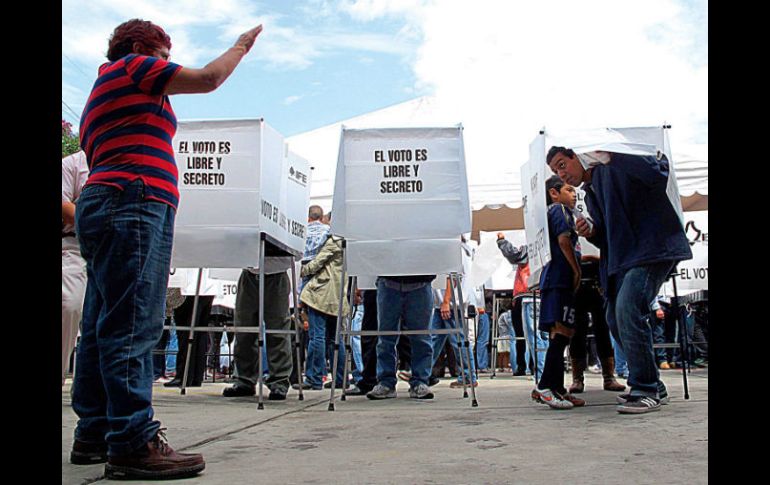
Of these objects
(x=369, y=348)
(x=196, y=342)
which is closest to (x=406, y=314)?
(x=369, y=348)

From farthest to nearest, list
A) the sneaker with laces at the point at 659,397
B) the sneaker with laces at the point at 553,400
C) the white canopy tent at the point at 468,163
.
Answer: the white canopy tent at the point at 468,163 → the sneaker with laces at the point at 553,400 → the sneaker with laces at the point at 659,397

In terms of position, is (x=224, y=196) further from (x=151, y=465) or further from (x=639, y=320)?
(x=151, y=465)

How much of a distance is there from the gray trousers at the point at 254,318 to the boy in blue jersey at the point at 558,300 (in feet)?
7.28

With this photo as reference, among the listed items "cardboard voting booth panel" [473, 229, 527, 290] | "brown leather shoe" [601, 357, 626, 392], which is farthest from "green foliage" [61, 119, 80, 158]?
"brown leather shoe" [601, 357, 626, 392]

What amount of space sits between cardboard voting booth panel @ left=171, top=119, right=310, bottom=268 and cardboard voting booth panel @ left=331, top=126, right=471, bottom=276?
0.56m

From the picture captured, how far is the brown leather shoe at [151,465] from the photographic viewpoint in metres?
2.73

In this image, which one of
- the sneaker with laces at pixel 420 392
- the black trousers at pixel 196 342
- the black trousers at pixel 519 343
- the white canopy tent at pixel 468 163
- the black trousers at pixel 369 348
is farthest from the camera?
the black trousers at pixel 519 343

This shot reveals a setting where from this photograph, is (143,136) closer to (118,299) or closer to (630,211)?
(118,299)

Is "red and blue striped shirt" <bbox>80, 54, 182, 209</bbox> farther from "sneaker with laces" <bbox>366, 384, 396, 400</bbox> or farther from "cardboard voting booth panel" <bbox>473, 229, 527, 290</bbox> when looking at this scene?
"cardboard voting booth panel" <bbox>473, 229, 527, 290</bbox>

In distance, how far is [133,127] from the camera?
9.52ft

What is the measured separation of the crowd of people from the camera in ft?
9.23

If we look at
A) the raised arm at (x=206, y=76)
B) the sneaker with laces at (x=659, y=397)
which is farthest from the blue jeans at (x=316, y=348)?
the raised arm at (x=206, y=76)

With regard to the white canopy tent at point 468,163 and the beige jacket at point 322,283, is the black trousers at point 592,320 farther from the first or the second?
the white canopy tent at point 468,163
